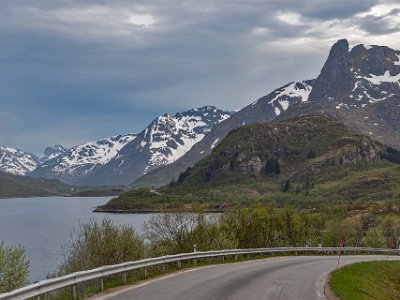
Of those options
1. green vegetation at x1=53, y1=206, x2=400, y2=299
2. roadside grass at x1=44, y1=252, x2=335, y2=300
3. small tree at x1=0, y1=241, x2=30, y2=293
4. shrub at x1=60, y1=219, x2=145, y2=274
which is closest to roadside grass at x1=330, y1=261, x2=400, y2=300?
roadside grass at x1=44, y1=252, x2=335, y2=300

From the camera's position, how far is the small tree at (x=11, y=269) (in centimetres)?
3909

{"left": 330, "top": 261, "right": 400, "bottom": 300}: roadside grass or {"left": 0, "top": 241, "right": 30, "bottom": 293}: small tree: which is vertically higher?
{"left": 0, "top": 241, "right": 30, "bottom": 293}: small tree

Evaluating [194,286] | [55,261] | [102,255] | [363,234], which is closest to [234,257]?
[102,255]

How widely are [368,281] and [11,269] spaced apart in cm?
2422

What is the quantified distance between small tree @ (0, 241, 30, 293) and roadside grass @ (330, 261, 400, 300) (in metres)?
21.6

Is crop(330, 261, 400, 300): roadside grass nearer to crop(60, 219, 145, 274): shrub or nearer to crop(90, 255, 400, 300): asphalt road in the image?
crop(90, 255, 400, 300): asphalt road

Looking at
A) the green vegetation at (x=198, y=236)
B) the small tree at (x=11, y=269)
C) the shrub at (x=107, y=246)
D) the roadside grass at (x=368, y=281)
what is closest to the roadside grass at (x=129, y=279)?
the green vegetation at (x=198, y=236)

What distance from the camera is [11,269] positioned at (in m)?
40.1

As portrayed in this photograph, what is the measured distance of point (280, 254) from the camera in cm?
6259

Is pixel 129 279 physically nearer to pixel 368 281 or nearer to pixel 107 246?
pixel 107 246

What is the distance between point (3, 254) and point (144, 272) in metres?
13.9

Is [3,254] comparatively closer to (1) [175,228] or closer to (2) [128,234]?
(2) [128,234]

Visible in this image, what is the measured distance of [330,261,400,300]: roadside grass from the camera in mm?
27298

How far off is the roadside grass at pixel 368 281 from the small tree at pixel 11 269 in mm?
21610
